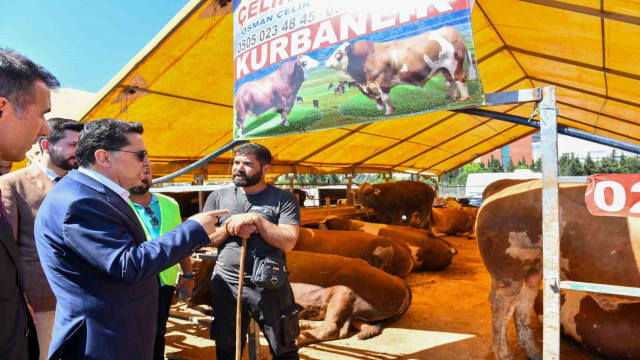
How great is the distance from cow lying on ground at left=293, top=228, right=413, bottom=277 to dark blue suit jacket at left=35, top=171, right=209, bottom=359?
5191 mm

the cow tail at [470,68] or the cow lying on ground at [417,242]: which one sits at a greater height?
the cow tail at [470,68]

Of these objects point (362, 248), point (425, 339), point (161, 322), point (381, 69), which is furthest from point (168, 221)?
point (362, 248)

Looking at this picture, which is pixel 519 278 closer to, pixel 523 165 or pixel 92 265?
pixel 92 265

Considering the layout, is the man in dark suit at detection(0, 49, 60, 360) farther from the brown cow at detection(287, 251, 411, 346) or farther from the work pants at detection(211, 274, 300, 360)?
the brown cow at detection(287, 251, 411, 346)

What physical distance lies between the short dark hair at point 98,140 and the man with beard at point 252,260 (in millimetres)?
1064

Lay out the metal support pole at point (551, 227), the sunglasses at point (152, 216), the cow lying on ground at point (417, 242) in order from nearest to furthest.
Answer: the metal support pole at point (551, 227), the sunglasses at point (152, 216), the cow lying on ground at point (417, 242)

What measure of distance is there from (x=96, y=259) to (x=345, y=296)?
12.0ft

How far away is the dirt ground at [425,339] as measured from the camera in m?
4.13

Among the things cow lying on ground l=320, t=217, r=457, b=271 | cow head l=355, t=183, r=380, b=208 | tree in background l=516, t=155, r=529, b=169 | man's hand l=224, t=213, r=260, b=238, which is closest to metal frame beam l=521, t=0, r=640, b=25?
man's hand l=224, t=213, r=260, b=238

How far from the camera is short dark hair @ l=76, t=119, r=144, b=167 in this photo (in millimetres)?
1851

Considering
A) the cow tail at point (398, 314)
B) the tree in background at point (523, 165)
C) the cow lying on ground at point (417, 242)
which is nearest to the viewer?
the cow tail at point (398, 314)

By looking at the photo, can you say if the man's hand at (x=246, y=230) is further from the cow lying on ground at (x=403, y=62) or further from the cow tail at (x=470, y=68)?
the cow tail at (x=470, y=68)

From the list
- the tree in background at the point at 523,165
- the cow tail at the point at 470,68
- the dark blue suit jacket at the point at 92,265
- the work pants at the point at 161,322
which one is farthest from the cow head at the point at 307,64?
the tree in background at the point at 523,165

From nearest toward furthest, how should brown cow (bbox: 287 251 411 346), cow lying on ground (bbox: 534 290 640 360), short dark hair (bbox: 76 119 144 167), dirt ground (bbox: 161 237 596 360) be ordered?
short dark hair (bbox: 76 119 144 167) → cow lying on ground (bbox: 534 290 640 360) → dirt ground (bbox: 161 237 596 360) → brown cow (bbox: 287 251 411 346)
